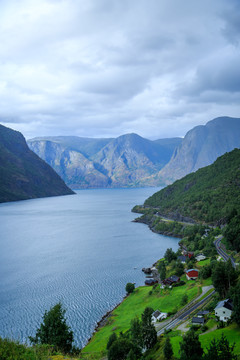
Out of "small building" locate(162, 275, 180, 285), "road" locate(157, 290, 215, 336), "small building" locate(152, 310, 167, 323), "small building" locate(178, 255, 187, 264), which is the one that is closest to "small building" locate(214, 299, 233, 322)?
"road" locate(157, 290, 215, 336)

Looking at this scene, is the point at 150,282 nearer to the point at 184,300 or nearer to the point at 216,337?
the point at 184,300

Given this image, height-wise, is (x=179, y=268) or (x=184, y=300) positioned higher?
(x=184, y=300)

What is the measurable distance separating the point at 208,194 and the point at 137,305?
100 metres

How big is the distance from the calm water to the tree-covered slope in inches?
869

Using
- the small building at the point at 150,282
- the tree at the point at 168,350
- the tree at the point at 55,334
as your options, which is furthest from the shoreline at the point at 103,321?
the tree at the point at 168,350

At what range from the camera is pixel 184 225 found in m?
132

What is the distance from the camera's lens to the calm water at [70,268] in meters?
54.2

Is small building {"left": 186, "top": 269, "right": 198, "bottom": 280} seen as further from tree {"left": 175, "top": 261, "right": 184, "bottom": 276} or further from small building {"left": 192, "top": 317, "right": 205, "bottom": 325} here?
small building {"left": 192, "top": 317, "right": 205, "bottom": 325}

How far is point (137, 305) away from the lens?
56312 mm

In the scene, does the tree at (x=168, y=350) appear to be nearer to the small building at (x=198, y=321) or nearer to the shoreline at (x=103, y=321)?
the small building at (x=198, y=321)

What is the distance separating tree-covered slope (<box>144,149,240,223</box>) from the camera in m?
129

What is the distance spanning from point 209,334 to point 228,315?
14.5ft

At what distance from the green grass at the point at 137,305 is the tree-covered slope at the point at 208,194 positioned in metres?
58.6

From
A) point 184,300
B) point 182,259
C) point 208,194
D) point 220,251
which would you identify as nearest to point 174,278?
point 182,259
